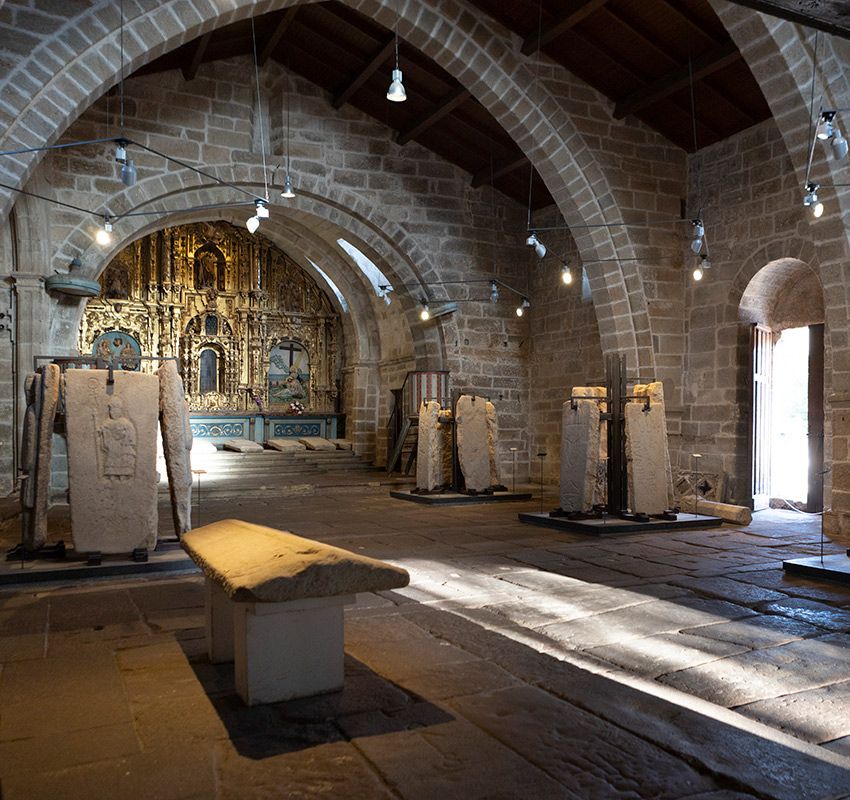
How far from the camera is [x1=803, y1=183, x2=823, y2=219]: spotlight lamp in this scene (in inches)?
256

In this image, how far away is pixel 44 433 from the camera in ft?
16.7

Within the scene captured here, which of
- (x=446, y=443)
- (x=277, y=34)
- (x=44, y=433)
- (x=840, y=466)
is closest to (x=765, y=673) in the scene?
(x=44, y=433)

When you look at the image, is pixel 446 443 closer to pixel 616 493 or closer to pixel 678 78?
pixel 616 493

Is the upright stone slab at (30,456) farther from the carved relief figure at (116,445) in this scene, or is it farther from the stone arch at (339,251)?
the stone arch at (339,251)

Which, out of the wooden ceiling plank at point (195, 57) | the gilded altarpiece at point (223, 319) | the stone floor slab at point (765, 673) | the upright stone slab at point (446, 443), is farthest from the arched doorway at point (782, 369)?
the gilded altarpiece at point (223, 319)

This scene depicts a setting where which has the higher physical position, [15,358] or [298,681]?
[15,358]

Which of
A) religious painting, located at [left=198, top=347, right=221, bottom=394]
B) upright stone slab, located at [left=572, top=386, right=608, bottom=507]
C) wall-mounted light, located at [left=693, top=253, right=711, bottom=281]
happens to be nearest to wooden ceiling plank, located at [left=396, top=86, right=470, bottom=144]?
wall-mounted light, located at [left=693, top=253, right=711, bottom=281]

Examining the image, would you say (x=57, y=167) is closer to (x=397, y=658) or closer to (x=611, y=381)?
(x=611, y=381)

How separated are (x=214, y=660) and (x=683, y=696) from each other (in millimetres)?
1896

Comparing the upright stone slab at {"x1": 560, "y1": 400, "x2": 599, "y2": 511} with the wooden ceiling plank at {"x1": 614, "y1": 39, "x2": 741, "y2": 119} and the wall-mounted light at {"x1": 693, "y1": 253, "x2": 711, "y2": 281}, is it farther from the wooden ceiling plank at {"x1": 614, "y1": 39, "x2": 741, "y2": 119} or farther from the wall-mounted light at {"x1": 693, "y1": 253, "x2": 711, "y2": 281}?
the wooden ceiling plank at {"x1": 614, "y1": 39, "x2": 741, "y2": 119}

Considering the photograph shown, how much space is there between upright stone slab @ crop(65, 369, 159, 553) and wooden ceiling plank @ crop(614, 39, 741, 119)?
688 centimetres

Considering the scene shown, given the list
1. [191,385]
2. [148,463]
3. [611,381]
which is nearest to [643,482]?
[611,381]

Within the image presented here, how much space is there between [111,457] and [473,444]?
18.2ft

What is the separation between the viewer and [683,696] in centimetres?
296
